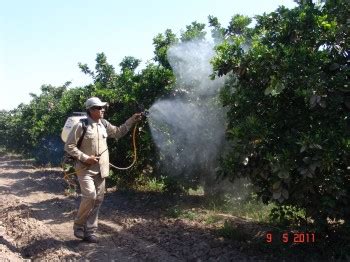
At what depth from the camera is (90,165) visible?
20.7 feet

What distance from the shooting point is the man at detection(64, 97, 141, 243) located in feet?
20.1

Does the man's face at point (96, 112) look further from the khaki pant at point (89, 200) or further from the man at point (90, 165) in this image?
the khaki pant at point (89, 200)

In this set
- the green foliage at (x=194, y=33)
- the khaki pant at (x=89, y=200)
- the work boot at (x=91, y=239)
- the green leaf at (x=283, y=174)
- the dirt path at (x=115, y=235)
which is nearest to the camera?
the green leaf at (x=283, y=174)

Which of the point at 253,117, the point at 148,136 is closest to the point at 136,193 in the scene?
the point at 148,136

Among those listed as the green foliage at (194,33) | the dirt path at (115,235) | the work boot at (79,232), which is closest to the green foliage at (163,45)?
the green foliage at (194,33)

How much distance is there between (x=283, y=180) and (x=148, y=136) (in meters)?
4.34

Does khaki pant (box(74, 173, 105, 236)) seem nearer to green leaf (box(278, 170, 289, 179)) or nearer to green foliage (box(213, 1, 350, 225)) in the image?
green foliage (box(213, 1, 350, 225))

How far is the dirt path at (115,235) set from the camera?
5742 millimetres

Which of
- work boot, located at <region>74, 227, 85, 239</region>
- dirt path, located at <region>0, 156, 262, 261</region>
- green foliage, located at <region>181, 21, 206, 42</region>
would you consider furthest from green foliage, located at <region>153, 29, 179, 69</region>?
work boot, located at <region>74, 227, 85, 239</region>

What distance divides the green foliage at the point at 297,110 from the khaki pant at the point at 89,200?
2.12m

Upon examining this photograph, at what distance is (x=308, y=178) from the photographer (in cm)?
479

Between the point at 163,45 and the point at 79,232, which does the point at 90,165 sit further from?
the point at 163,45

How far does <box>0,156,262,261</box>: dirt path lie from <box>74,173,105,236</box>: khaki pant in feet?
1.01

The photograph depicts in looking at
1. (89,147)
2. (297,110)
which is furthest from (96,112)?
(297,110)
